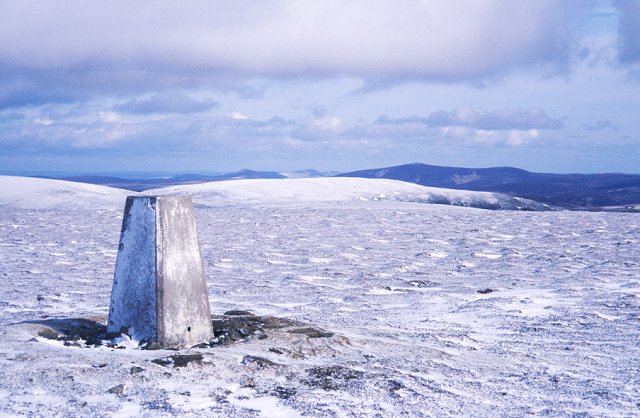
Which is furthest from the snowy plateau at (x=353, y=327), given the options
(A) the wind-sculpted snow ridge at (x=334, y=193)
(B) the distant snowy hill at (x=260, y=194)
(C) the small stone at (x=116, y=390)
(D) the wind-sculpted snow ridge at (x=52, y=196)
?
(A) the wind-sculpted snow ridge at (x=334, y=193)

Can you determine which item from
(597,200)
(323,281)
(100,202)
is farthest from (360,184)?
(597,200)

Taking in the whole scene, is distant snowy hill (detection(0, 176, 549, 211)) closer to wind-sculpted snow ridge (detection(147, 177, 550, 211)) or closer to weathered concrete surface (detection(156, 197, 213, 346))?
wind-sculpted snow ridge (detection(147, 177, 550, 211))

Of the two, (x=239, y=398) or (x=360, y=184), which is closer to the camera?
(x=239, y=398)

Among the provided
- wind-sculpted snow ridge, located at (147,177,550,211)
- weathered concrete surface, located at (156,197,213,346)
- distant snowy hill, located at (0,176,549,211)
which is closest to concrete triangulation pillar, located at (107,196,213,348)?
weathered concrete surface, located at (156,197,213,346)

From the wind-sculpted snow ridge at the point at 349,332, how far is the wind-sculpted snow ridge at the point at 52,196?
13036 mm

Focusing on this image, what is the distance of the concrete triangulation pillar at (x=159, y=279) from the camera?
23.8ft

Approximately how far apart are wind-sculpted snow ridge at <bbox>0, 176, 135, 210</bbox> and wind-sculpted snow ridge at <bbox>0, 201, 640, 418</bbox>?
13.0 metres

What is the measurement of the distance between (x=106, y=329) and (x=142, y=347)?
930 millimetres

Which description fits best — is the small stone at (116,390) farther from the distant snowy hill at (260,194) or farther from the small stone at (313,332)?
the distant snowy hill at (260,194)

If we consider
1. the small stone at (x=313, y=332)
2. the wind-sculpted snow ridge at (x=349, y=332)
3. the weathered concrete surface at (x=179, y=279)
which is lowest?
the wind-sculpted snow ridge at (x=349, y=332)

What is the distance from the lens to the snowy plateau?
576cm

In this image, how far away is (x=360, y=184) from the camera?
4903 centimetres

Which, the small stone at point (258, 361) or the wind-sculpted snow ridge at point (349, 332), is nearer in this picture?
the wind-sculpted snow ridge at point (349, 332)

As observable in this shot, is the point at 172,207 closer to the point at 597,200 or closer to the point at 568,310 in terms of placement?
the point at 568,310
